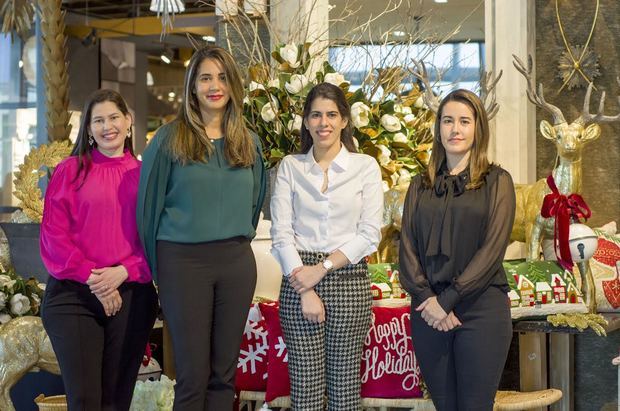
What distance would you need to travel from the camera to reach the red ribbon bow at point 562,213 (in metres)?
3.77

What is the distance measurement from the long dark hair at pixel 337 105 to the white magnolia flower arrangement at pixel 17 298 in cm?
153

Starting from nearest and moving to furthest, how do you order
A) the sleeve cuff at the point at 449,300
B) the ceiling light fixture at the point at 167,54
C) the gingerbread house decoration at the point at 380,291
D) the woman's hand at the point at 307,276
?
the sleeve cuff at the point at 449,300, the woman's hand at the point at 307,276, the gingerbread house decoration at the point at 380,291, the ceiling light fixture at the point at 167,54

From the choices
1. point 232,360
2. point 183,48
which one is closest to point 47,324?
point 232,360

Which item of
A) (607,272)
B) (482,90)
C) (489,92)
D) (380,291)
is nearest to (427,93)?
(489,92)

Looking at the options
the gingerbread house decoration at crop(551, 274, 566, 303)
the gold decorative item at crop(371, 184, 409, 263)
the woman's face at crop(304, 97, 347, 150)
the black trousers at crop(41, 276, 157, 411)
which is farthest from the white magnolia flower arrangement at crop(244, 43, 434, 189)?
the black trousers at crop(41, 276, 157, 411)

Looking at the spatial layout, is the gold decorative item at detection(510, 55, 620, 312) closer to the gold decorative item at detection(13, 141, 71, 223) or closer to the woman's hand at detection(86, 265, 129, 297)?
the woman's hand at detection(86, 265, 129, 297)

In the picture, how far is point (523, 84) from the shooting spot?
4.68m

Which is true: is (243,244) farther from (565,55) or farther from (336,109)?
(565,55)

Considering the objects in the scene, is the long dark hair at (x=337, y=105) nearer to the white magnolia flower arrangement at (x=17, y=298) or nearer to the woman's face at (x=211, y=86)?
the woman's face at (x=211, y=86)

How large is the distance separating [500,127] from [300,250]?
1784mm

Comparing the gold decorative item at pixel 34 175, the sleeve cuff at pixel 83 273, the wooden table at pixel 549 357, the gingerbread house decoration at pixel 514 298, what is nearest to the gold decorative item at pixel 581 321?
the wooden table at pixel 549 357

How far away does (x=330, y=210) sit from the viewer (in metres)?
3.27

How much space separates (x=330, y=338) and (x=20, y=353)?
1.37 m

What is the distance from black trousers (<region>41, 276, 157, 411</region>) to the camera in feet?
10.1
